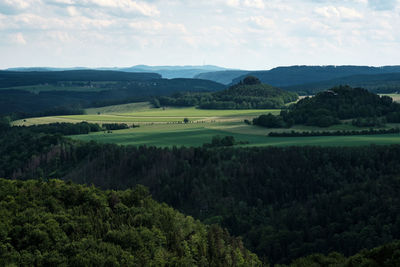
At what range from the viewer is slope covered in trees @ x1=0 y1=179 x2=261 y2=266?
4841 centimetres

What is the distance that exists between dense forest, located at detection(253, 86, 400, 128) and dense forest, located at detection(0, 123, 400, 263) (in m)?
39.7

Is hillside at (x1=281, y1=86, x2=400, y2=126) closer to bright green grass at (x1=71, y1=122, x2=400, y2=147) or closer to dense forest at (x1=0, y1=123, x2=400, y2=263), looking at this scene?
bright green grass at (x1=71, y1=122, x2=400, y2=147)

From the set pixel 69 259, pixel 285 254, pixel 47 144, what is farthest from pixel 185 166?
pixel 69 259

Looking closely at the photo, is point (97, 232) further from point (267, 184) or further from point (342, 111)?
point (342, 111)

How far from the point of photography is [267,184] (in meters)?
112

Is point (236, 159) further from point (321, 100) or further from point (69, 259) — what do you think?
point (69, 259)

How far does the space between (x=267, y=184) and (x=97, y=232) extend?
6197cm

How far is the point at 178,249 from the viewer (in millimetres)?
56656

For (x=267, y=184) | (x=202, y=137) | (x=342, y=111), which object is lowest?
(x=267, y=184)

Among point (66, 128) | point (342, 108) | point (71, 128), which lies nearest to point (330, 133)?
point (342, 108)

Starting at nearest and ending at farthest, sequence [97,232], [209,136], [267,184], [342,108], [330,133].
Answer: [97,232] → [267,184] → [330,133] → [209,136] → [342,108]

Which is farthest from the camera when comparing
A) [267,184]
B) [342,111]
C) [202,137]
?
[342,111]

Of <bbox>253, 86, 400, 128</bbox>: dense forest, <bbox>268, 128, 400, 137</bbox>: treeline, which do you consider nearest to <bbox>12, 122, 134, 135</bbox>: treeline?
<bbox>253, 86, 400, 128</bbox>: dense forest

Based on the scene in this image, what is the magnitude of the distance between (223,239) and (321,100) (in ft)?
400
